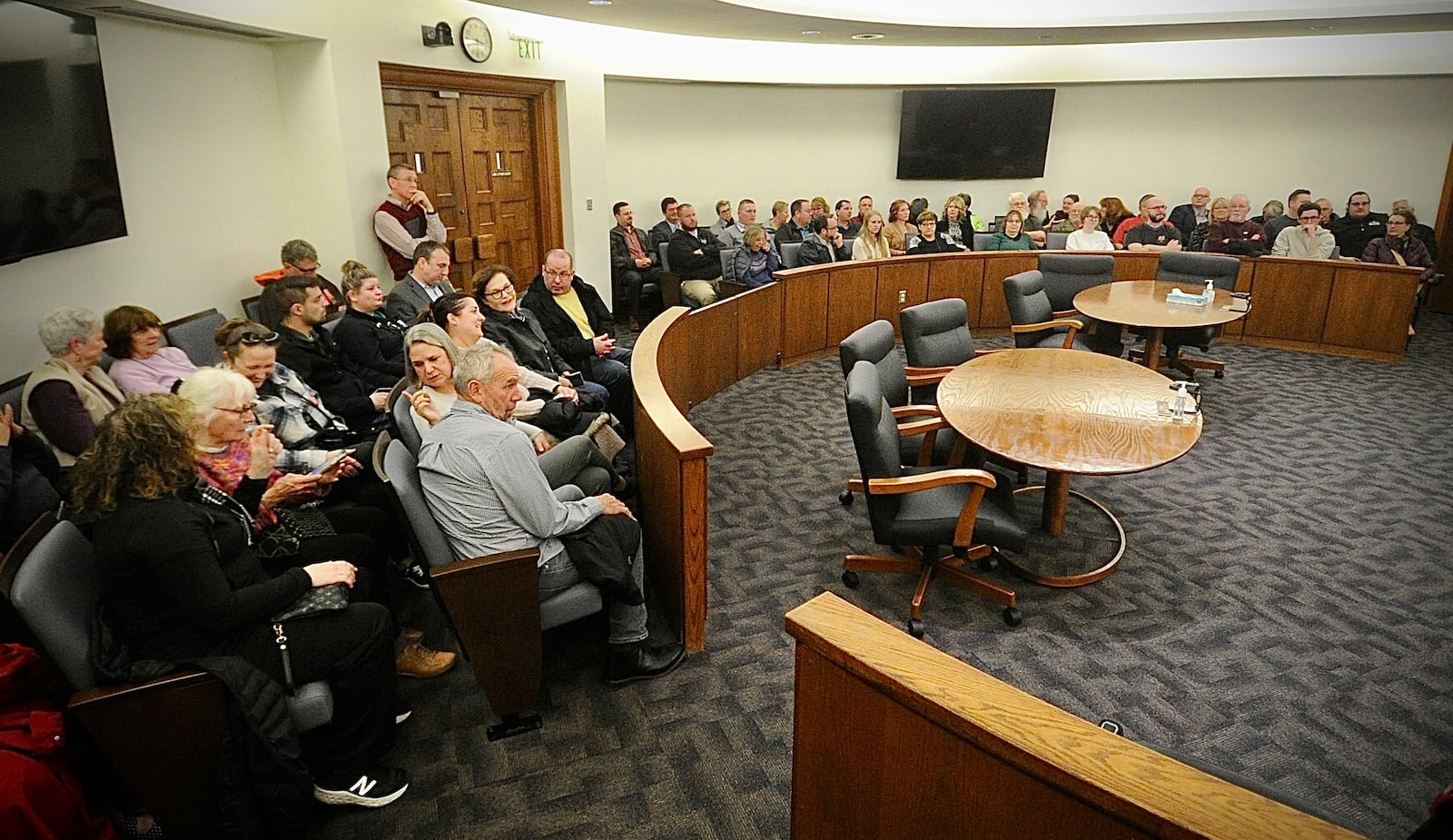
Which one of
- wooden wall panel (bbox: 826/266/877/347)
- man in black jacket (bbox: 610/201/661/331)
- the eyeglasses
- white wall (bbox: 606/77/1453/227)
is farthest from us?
white wall (bbox: 606/77/1453/227)

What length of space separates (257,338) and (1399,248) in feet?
32.4

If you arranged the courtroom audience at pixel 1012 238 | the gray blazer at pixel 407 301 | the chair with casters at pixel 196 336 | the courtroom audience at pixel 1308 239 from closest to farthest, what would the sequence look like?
the chair with casters at pixel 196 336 → the gray blazer at pixel 407 301 → the courtroom audience at pixel 1308 239 → the courtroom audience at pixel 1012 238

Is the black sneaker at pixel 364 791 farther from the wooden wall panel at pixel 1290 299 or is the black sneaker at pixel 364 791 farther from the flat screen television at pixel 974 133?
the flat screen television at pixel 974 133

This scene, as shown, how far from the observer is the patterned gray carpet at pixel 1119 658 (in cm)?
256

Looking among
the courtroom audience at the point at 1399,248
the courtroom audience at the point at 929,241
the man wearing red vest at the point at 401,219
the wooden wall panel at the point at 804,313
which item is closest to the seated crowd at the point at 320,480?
the man wearing red vest at the point at 401,219

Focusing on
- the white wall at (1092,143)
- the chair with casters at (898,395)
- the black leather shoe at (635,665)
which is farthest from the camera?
the white wall at (1092,143)

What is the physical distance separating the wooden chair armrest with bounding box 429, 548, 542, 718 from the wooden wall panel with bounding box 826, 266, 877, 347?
521 cm

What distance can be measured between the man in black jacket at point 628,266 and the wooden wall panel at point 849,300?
209 cm

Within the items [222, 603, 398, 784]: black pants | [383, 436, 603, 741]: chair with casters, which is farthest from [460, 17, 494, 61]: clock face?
[222, 603, 398, 784]: black pants

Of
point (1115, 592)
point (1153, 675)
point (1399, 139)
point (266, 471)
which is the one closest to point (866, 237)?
point (1115, 592)

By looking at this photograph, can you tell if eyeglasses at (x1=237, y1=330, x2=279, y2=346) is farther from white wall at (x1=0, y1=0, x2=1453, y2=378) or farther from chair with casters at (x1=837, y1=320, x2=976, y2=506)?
chair with casters at (x1=837, y1=320, x2=976, y2=506)

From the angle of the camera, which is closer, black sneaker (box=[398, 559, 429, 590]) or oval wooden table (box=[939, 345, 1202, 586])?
oval wooden table (box=[939, 345, 1202, 586])

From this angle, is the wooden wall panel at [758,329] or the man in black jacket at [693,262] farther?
the man in black jacket at [693,262]

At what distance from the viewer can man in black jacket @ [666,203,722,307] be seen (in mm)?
8141
